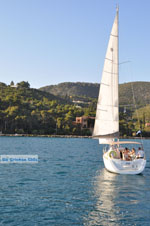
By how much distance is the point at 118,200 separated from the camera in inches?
697

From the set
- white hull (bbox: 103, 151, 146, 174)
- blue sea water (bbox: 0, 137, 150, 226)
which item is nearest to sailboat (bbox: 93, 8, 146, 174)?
white hull (bbox: 103, 151, 146, 174)

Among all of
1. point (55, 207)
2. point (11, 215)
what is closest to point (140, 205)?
point (55, 207)

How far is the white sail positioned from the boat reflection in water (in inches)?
194

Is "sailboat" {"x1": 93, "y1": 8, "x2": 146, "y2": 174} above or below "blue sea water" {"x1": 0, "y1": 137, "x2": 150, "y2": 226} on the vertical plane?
above

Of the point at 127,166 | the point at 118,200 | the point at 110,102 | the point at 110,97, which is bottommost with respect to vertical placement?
the point at 118,200

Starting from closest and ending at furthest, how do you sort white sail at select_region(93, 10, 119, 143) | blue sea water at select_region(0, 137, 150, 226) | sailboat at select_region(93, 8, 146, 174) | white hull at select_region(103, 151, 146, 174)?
1. blue sea water at select_region(0, 137, 150, 226)
2. white hull at select_region(103, 151, 146, 174)
3. sailboat at select_region(93, 8, 146, 174)
4. white sail at select_region(93, 10, 119, 143)

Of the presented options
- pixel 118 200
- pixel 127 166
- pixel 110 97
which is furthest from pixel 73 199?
pixel 110 97

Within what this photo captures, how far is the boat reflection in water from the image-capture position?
46.2 feet

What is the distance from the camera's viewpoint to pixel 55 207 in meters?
15.8

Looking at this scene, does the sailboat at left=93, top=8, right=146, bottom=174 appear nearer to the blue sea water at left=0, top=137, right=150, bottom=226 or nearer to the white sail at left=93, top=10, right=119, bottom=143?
the white sail at left=93, top=10, right=119, bottom=143

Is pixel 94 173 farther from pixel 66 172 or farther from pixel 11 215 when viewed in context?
pixel 11 215

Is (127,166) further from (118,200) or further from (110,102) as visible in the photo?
(118,200)

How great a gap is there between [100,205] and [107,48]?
18.2m

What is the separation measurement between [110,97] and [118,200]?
537 inches
